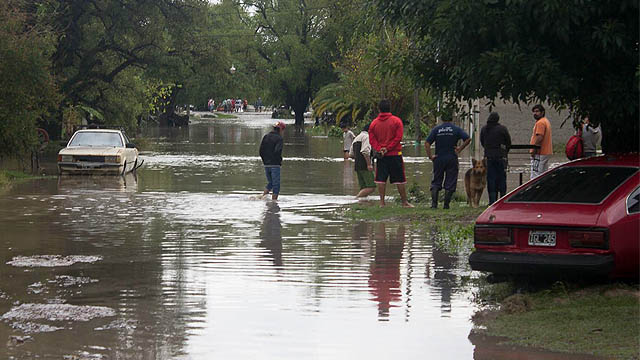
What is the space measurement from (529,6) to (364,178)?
429 inches

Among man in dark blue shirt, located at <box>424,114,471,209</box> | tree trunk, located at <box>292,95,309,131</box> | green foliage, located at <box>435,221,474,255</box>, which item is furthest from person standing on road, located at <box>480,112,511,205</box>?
tree trunk, located at <box>292,95,309,131</box>

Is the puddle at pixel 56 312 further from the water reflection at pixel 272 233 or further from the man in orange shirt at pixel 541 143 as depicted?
the man in orange shirt at pixel 541 143

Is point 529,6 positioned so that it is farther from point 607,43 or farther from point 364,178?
point 364,178

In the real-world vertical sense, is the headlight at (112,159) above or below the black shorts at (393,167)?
below

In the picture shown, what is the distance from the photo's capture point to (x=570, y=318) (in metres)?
9.11

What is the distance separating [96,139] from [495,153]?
15.1 metres

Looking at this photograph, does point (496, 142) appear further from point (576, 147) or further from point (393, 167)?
point (393, 167)

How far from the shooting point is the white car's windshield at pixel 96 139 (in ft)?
97.0

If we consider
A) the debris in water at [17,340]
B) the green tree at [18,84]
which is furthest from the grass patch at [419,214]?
the green tree at [18,84]

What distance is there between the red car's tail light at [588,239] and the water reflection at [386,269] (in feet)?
5.84

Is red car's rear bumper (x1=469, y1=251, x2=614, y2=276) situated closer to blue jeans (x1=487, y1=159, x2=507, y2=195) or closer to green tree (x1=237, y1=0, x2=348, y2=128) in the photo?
blue jeans (x1=487, y1=159, x2=507, y2=195)

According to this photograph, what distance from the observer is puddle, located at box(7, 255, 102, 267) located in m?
12.5

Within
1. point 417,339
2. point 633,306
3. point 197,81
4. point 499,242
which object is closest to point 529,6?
point 499,242

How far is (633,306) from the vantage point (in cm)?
926
